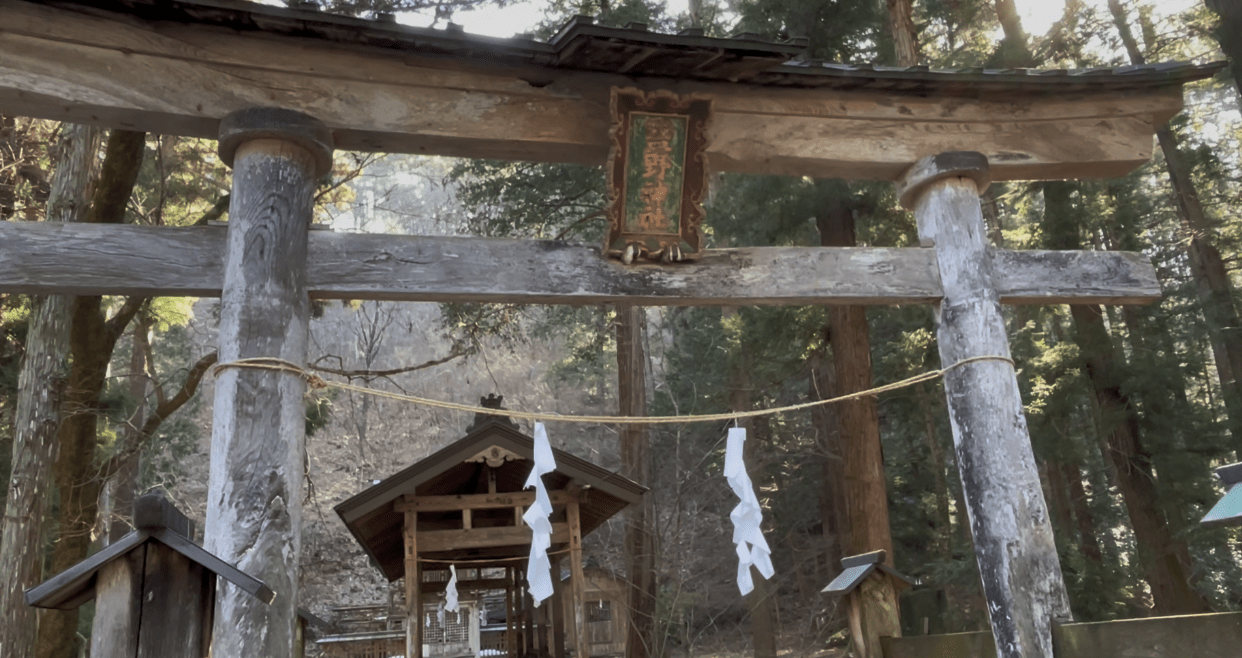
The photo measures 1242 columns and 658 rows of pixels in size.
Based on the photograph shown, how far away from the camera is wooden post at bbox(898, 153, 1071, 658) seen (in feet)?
14.0

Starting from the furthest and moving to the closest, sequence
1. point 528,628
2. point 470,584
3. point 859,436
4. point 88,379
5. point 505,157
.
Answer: point 470,584 → point 528,628 → point 859,436 → point 88,379 → point 505,157

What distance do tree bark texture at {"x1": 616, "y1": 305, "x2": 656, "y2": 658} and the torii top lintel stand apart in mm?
7702

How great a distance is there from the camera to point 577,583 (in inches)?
320

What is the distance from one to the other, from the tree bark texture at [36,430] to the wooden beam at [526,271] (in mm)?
2959

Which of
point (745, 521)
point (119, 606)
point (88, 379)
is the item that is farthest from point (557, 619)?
point (119, 606)

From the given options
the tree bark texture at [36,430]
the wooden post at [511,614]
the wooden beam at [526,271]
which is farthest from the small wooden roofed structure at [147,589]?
the wooden post at [511,614]

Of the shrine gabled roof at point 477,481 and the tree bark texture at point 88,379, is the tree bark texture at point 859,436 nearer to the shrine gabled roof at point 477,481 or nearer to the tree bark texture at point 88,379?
the shrine gabled roof at point 477,481

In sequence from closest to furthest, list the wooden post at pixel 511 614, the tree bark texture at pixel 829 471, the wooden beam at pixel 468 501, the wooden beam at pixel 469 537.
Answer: the wooden beam at pixel 468 501, the wooden beam at pixel 469 537, the wooden post at pixel 511 614, the tree bark texture at pixel 829 471

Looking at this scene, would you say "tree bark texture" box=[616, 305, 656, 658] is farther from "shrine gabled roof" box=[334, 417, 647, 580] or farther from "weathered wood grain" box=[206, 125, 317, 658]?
"weathered wood grain" box=[206, 125, 317, 658]

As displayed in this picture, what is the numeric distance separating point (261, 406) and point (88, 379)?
15.9ft

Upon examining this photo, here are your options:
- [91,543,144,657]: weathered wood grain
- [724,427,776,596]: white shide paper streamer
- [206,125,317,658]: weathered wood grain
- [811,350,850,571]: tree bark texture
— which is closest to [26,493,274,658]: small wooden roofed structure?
[91,543,144,657]: weathered wood grain

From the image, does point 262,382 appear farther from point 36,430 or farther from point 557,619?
point 557,619

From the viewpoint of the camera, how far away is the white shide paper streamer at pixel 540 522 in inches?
177

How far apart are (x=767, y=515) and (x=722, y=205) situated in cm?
819
